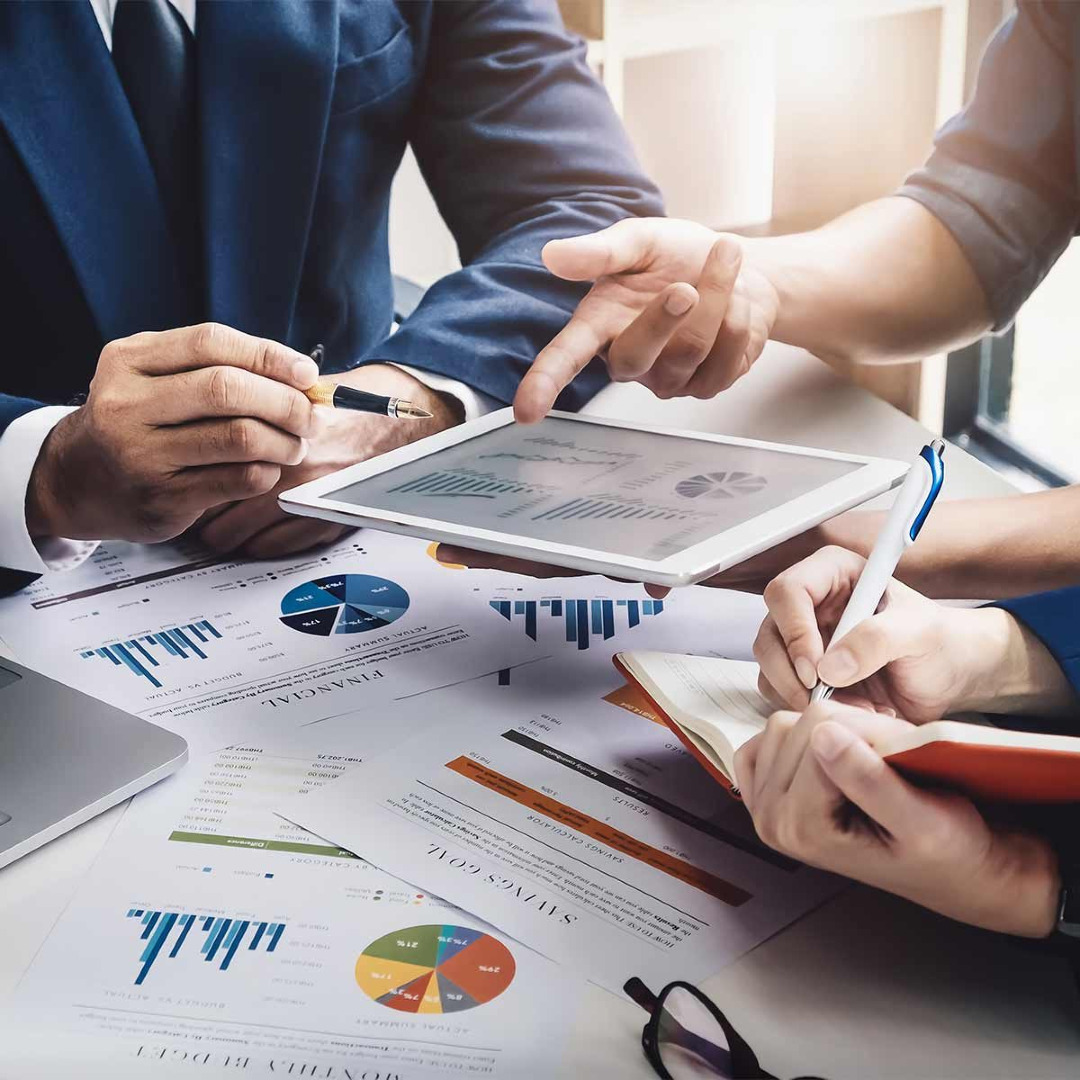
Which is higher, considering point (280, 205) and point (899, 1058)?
point (280, 205)

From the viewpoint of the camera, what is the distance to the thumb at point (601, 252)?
0.83 meters

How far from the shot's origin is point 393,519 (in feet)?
2.10

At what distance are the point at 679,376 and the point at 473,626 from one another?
0.32m

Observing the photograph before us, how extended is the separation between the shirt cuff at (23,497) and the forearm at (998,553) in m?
0.56

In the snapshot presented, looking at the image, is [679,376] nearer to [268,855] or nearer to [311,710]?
[311,710]

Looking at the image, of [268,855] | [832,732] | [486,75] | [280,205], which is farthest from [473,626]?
[486,75]

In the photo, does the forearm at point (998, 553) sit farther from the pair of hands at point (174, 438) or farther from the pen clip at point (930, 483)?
the pair of hands at point (174, 438)

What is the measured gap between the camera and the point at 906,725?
1.45 ft

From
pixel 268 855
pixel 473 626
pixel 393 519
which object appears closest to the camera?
pixel 268 855

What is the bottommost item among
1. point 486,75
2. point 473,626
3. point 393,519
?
point 473,626

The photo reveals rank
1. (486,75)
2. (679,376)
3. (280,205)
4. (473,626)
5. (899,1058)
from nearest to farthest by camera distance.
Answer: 1. (899,1058)
2. (473,626)
3. (679,376)
4. (280,205)
5. (486,75)

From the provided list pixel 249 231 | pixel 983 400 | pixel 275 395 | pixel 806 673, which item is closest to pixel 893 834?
pixel 806 673

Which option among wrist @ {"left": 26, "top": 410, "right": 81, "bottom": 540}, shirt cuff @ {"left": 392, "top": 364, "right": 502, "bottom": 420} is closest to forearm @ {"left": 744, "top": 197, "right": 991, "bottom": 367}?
shirt cuff @ {"left": 392, "top": 364, "right": 502, "bottom": 420}

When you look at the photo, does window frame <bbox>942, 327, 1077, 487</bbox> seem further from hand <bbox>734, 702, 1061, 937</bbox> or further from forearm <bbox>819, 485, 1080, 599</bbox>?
hand <bbox>734, 702, 1061, 937</bbox>
